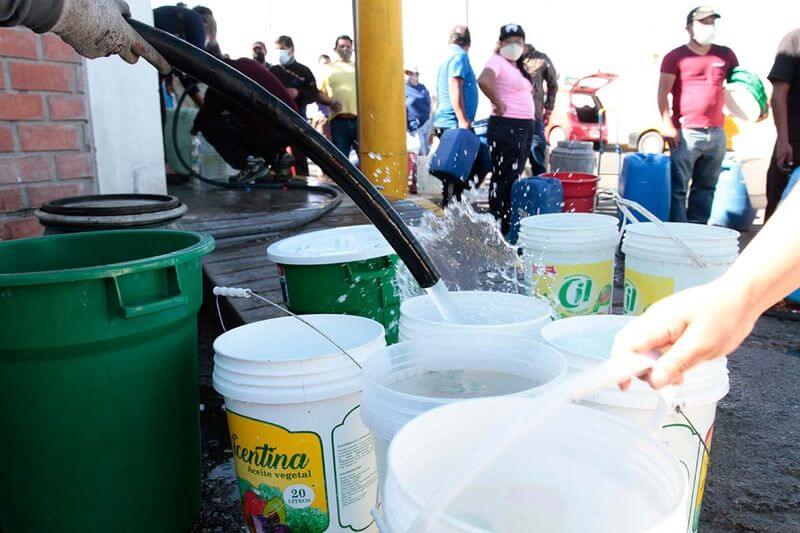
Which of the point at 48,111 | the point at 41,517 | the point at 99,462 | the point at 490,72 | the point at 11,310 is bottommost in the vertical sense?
the point at 41,517

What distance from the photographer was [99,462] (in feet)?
4.50

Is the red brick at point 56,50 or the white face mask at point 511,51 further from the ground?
the white face mask at point 511,51

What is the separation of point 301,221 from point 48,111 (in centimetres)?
144

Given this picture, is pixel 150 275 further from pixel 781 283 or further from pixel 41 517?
pixel 781 283

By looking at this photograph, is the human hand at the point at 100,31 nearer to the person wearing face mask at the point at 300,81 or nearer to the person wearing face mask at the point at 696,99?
the person wearing face mask at the point at 696,99

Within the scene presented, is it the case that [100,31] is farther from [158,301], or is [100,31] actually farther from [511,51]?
[511,51]

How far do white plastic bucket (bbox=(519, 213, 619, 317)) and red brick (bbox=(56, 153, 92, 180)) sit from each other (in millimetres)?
2174

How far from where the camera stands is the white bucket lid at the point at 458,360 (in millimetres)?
1164

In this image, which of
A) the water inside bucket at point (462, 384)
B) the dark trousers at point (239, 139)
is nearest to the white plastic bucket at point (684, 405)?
the water inside bucket at point (462, 384)

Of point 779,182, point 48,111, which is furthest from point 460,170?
point 48,111

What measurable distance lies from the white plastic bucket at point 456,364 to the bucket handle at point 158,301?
0.51 m

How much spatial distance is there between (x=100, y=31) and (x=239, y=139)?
170 inches

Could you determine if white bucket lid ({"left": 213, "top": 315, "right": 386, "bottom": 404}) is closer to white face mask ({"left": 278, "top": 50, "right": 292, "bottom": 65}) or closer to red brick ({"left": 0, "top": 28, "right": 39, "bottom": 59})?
red brick ({"left": 0, "top": 28, "right": 39, "bottom": 59})

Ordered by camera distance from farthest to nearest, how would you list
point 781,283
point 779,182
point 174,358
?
point 779,182 → point 174,358 → point 781,283
